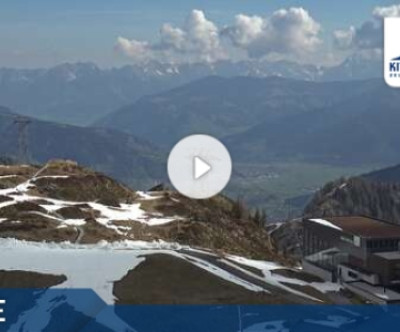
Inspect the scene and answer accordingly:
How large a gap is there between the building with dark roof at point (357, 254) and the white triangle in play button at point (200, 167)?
54.3 m

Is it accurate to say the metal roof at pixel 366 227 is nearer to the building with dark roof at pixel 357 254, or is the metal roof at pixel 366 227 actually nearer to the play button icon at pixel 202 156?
the building with dark roof at pixel 357 254

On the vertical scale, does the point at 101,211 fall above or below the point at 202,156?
below

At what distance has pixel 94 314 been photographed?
76.8m

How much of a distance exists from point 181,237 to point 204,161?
7438cm

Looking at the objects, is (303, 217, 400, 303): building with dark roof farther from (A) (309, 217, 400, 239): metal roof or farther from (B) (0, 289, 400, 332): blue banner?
(B) (0, 289, 400, 332): blue banner

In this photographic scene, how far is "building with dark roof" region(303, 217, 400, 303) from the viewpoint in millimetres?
120188

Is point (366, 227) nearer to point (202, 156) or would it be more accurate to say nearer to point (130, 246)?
point (130, 246)

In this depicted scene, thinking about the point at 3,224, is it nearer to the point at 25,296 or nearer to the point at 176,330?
the point at 25,296

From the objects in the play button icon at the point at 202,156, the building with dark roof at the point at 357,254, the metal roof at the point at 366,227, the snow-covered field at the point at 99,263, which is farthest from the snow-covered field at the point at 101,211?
the play button icon at the point at 202,156

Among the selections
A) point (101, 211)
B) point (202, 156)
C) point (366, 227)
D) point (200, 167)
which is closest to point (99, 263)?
point (202, 156)

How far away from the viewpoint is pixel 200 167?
74438 millimetres

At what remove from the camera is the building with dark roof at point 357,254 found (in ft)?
394

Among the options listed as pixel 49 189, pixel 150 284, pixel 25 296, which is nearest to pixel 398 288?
pixel 150 284

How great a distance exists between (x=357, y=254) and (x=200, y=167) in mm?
66429
